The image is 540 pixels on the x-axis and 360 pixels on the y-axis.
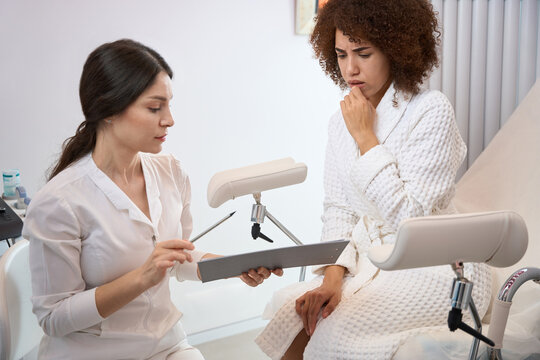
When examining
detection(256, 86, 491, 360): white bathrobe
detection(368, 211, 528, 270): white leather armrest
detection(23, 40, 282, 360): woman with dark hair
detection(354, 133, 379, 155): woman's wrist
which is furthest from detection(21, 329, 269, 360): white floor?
detection(368, 211, 528, 270): white leather armrest

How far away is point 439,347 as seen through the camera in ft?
4.54

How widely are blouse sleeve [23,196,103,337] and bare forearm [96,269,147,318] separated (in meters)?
0.02

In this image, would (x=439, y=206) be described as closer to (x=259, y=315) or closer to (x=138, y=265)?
(x=138, y=265)

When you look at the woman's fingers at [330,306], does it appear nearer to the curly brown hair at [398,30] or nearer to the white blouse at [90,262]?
the white blouse at [90,262]

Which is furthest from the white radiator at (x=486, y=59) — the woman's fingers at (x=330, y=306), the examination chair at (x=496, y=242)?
the woman's fingers at (x=330, y=306)

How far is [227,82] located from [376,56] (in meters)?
1.16

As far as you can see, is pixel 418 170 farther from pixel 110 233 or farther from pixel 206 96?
pixel 206 96

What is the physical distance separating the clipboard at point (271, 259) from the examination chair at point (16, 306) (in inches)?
17.1

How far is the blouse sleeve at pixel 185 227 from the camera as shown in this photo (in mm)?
1603

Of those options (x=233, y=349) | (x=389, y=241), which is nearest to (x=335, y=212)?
(x=389, y=241)

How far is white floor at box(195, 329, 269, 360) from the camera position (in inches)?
106

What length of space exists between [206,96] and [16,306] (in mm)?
1553

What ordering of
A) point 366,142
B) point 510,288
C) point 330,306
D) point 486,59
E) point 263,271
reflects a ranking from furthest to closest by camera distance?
point 486,59 < point 366,142 < point 330,306 < point 263,271 < point 510,288

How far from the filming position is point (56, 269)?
1.28 meters
